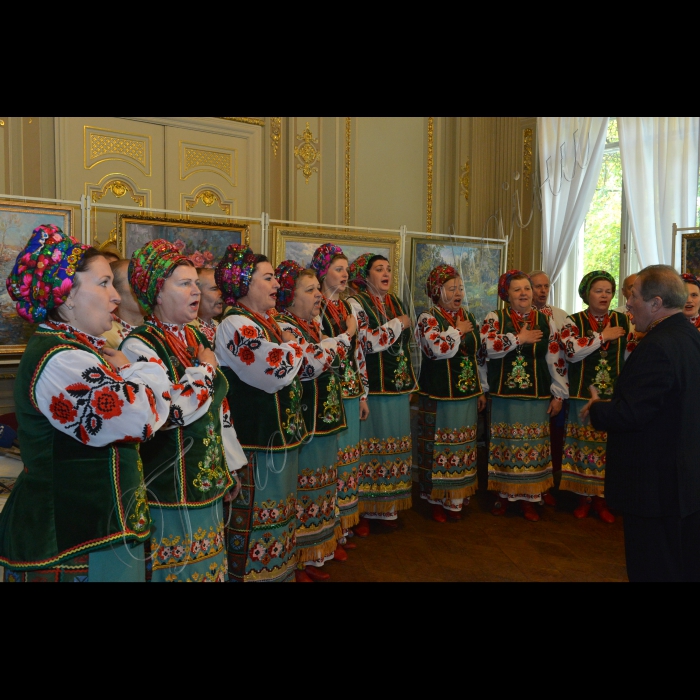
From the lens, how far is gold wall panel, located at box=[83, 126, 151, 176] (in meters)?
5.09

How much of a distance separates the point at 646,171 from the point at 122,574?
5724 mm

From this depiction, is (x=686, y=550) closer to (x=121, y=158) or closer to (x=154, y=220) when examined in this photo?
(x=154, y=220)

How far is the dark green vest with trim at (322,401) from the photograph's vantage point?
3273 mm

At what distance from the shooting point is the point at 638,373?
8.35ft

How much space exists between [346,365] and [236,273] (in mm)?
1133

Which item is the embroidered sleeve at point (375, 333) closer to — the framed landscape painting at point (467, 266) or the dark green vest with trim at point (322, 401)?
the dark green vest with trim at point (322, 401)

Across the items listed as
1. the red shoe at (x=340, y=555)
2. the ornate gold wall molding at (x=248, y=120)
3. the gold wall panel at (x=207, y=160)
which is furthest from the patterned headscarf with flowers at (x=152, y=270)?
the ornate gold wall molding at (x=248, y=120)

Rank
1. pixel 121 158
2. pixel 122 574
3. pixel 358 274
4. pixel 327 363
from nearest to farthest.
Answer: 1. pixel 122 574
2. pixel 327 363
3. pixel 358 274
4. pixel 121 158

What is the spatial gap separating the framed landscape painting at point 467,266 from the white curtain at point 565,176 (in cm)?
100

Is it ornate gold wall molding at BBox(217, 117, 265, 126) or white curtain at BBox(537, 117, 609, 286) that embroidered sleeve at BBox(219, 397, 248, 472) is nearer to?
ornate gold wall molding at BBox(217, 117, 265, 126)

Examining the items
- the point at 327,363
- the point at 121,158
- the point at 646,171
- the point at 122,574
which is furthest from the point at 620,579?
the point at 121,158

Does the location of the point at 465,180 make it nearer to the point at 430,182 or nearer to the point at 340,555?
the point at 430,182

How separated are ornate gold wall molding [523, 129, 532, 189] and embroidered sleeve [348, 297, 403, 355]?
3.67 meters

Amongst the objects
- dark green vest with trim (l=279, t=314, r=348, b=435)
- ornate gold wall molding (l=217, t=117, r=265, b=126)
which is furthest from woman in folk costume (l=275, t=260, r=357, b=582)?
ornate gold wall molding (l=217, t=117, r=265, b=126)
